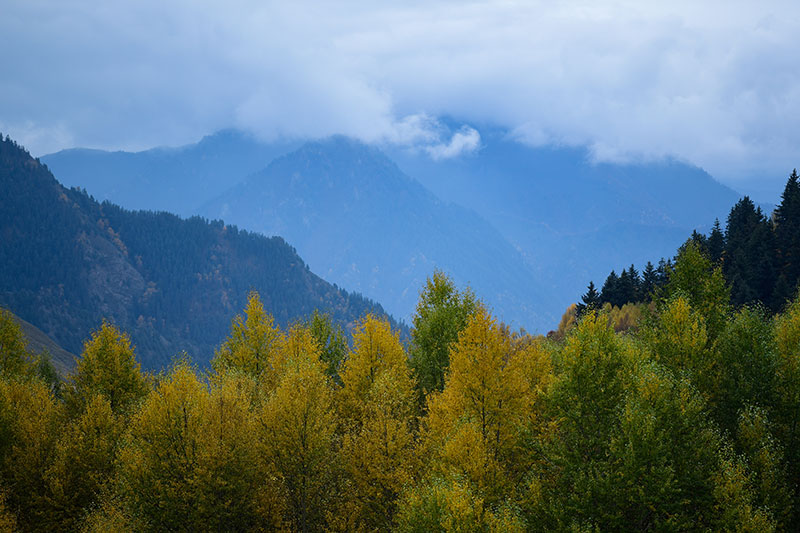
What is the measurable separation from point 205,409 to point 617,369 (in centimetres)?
2844

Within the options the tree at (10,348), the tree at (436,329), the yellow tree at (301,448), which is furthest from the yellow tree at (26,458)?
the tree at (436,329)

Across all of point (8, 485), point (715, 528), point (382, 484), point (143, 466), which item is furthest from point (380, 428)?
point (8, 485)

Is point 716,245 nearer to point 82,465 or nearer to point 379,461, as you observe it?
point 379,461

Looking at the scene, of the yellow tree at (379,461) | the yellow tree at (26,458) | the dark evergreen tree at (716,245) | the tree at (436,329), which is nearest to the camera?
the yellow tree at (379,461)

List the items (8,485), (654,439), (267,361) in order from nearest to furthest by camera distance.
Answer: (654,439) → (8,485) → (267,361)

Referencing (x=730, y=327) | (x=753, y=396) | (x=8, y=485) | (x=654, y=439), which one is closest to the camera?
(x=654, y=439)

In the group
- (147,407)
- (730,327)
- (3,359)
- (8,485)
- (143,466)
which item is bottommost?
(8,485)

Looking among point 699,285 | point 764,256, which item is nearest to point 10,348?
point 699,285

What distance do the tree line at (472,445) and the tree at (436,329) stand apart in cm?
549

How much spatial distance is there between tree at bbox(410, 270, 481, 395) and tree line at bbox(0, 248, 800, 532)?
216 inches

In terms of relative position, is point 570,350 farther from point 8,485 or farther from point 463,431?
point 8,485

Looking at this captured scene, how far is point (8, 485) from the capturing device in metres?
47.5

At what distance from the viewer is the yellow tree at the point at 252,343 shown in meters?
64.1

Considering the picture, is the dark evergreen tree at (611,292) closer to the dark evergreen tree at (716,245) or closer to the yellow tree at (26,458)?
the dark evergreen tree at (716,245)
